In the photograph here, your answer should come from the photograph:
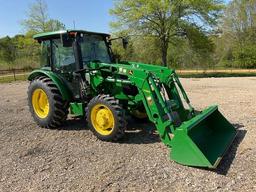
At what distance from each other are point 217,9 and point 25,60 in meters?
23.7

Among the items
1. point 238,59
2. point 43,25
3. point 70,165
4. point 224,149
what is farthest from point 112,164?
point 238,59

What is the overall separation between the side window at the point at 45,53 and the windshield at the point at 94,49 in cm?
99

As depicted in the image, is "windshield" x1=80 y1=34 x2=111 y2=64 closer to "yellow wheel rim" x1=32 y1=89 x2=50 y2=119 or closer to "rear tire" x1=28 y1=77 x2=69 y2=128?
"rear tire" x1=28 y1=77 x2=69 y2=128

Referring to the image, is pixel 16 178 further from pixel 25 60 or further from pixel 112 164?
pixel 25 60

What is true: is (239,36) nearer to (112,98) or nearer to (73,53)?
(73,53)

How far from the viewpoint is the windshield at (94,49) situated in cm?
707

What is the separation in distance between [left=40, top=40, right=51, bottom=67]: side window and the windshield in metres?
0.99

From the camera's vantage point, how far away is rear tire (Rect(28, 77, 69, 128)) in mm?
7082

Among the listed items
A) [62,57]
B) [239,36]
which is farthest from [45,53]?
[239,36]

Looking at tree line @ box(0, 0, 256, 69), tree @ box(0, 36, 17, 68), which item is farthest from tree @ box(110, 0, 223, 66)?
tree @ box(0, 36, 17, 68)

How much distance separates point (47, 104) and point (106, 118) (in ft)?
7.13

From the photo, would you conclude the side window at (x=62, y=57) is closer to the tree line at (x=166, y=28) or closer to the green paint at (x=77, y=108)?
the green paint at (x=77, y=108)

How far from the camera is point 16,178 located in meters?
4.79

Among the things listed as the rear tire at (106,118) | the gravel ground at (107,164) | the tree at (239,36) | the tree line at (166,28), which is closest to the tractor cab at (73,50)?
the rear tire at (106,118)
